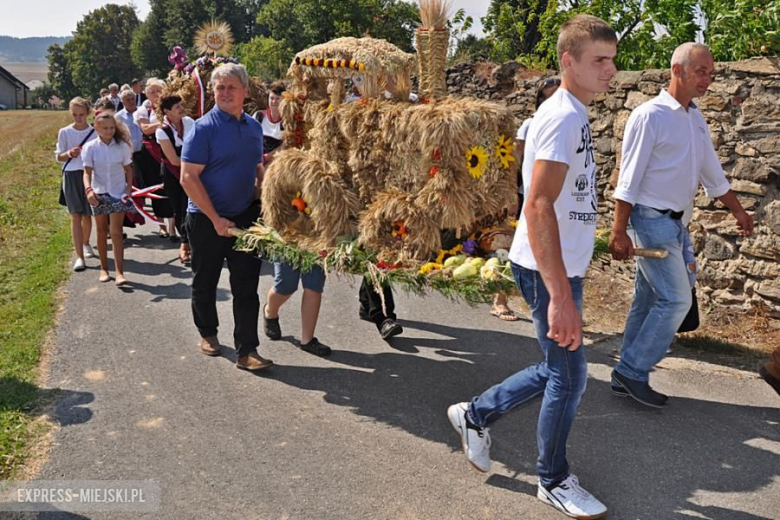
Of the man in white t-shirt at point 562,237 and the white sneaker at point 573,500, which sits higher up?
the man in white t-shirt at point 562,237

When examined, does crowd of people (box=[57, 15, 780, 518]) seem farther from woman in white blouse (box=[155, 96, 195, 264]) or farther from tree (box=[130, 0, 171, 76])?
tree (box=[130, 0, 171, 76])

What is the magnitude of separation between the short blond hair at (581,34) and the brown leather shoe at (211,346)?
3572 millimetres

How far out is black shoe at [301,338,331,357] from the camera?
18.4 ft

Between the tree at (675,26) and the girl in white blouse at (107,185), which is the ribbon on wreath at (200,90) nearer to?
the girl in white blouse at (107,185)

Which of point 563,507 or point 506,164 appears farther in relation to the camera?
point 506,164

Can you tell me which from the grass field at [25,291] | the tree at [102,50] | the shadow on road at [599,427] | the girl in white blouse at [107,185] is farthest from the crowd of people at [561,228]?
the tree at [102,50]

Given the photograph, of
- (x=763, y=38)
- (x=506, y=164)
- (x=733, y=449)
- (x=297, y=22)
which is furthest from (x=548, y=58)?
(x=297, y=22)

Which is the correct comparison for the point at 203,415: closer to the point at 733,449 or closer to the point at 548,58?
the point at 733,449

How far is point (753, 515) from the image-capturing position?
3465mm

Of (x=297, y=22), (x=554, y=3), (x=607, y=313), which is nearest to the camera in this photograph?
(x=607, y=313)

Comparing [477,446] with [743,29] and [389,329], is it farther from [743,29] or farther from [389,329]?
[743,29]

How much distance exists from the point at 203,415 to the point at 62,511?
3.77 ft

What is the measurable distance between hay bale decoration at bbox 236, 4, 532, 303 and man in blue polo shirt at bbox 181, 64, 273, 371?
0.26m

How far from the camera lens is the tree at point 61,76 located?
330ft
